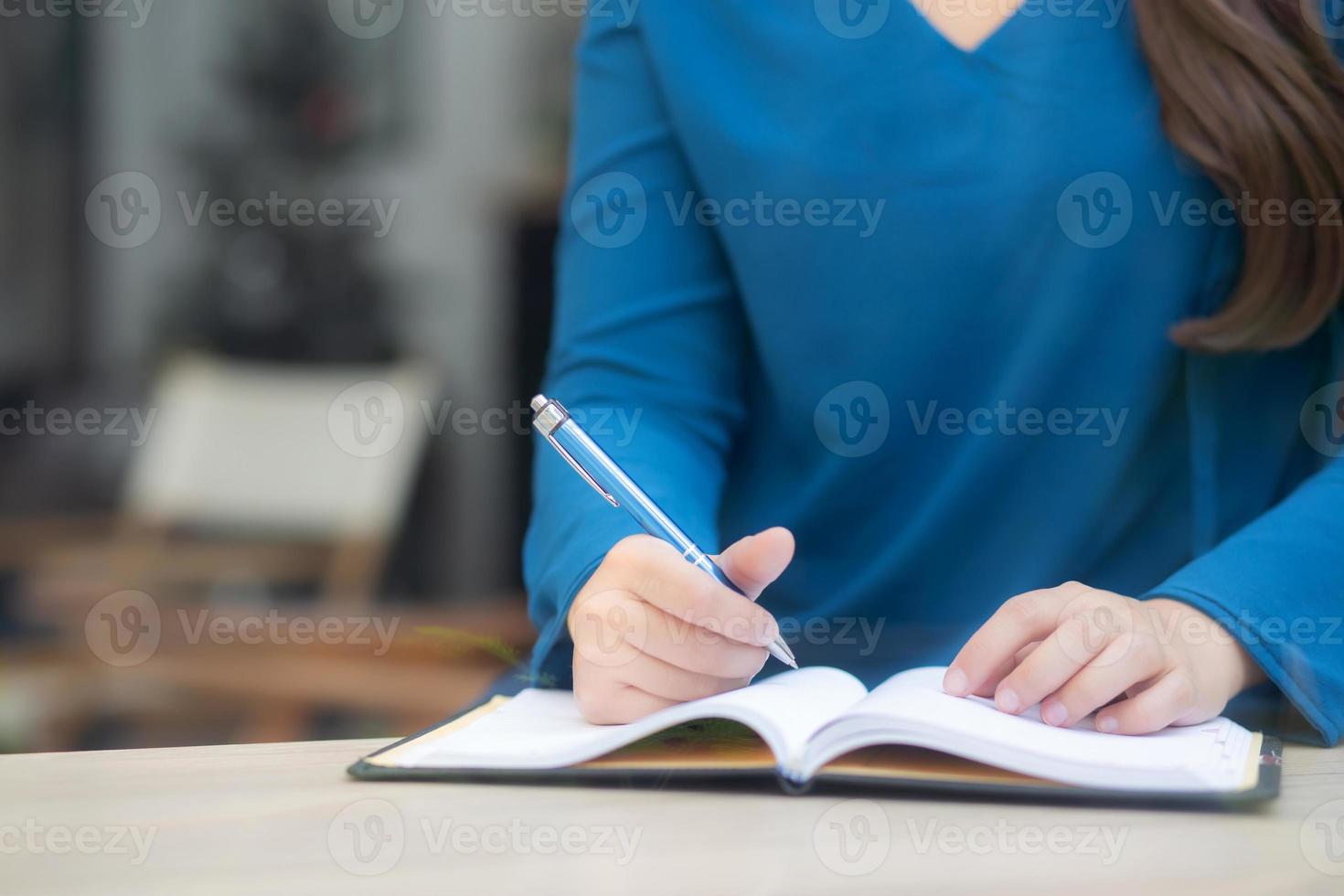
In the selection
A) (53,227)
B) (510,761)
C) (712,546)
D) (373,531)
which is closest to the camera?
(510,761)

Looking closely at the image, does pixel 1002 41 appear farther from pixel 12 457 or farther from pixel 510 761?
pixel 12 457

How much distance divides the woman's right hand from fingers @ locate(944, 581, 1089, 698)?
0.09 m

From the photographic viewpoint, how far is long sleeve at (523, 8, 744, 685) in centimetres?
84

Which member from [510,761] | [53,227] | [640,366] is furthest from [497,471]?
[510,761]

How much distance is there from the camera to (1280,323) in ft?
2.46

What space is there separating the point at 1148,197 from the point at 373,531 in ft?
7.91

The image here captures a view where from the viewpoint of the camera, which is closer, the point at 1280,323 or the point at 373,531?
the point at 1280,323
